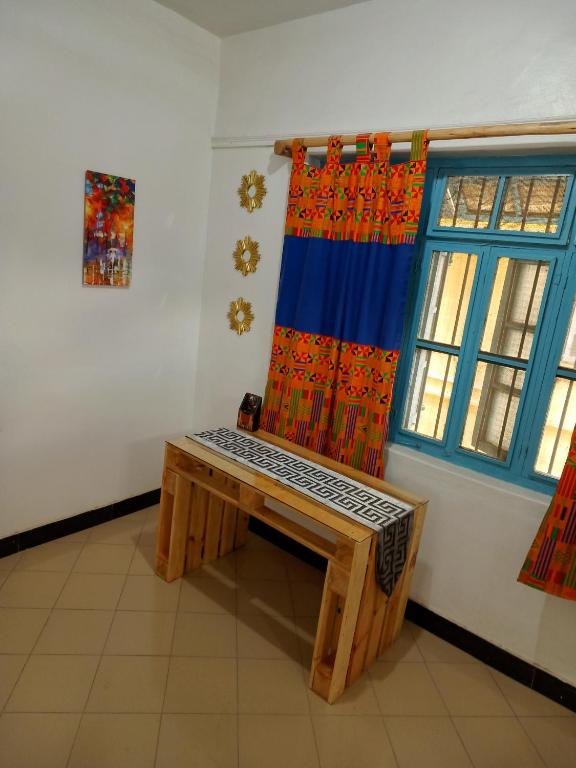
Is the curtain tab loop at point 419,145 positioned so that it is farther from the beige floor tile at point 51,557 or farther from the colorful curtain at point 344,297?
the beige floor tile at point 51,557

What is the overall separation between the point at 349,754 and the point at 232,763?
0.42 m

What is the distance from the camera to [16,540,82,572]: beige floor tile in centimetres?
259

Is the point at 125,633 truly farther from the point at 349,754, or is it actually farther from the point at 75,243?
the point at 75,243

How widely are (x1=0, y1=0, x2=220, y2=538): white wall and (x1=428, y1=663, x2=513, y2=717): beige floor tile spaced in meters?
2.03

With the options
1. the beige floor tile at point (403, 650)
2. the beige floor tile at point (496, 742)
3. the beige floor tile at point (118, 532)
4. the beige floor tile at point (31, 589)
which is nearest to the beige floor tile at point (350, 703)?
the beige floor tile at point (403, 650)

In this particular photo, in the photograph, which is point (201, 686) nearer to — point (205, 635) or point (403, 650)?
point (205, 635)

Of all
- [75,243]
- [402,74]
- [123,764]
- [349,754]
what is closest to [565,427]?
[349,754]

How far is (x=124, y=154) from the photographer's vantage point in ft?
8.82

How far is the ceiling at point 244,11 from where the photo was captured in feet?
8.02

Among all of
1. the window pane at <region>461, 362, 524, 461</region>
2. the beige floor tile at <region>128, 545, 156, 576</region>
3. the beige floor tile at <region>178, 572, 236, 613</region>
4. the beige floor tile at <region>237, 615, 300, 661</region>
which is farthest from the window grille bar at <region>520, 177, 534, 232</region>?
the beige floor tile at <region>128, 545, 156, 576</region>

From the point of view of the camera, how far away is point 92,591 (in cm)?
246

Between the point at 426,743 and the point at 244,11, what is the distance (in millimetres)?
3395

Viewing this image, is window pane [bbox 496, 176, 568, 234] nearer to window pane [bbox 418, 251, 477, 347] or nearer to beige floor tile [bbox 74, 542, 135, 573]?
window pane [bbox 418, 251, 477, 347]

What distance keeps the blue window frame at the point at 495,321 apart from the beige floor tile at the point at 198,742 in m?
1.45
